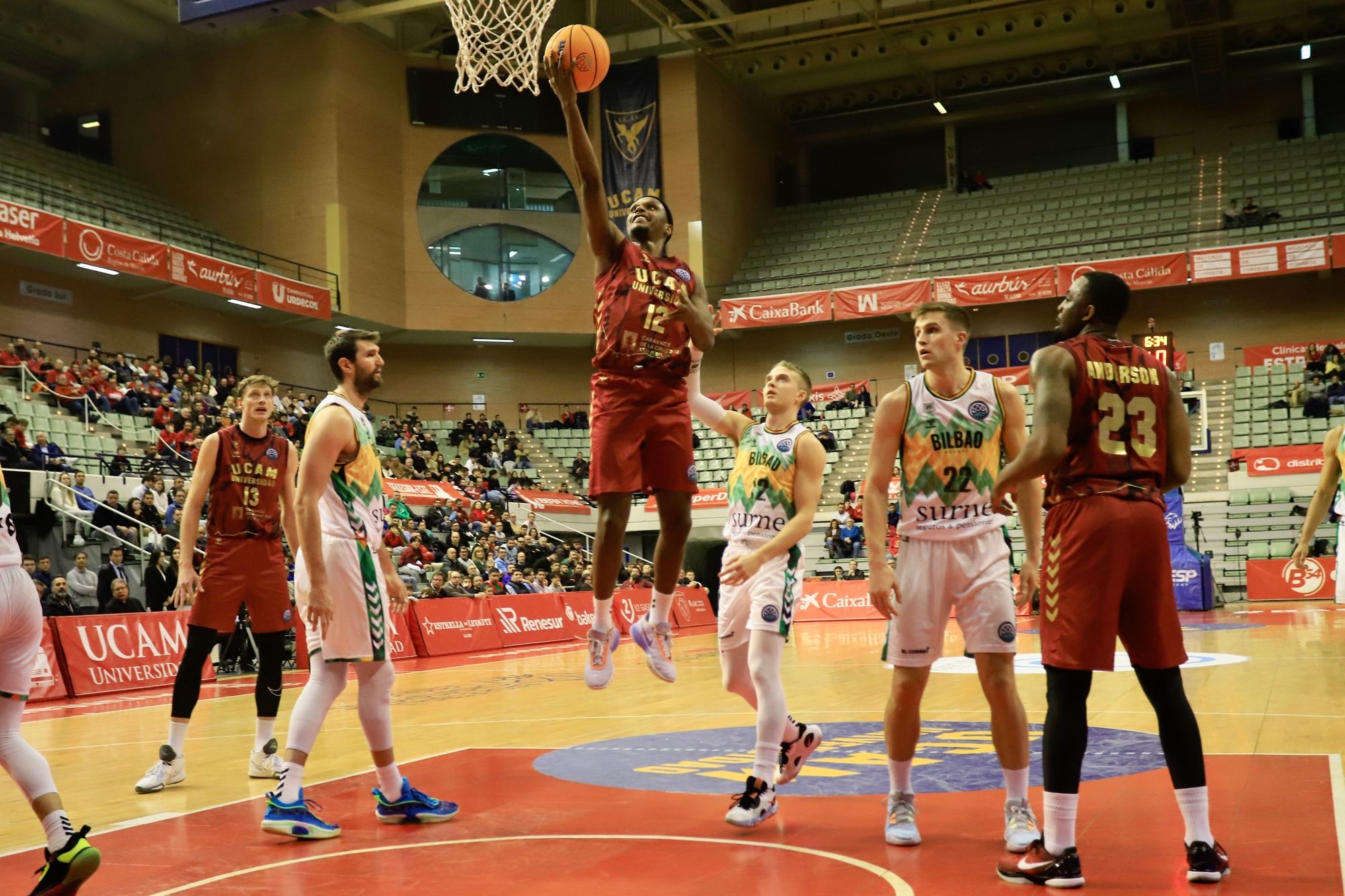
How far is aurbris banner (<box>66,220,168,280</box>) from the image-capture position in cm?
2269

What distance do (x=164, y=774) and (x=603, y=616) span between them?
9.21 ft

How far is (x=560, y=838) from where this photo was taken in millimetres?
4926

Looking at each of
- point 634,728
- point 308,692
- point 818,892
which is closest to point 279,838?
point 308,692

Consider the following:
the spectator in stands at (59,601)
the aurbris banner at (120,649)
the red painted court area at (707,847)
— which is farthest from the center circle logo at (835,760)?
the spectator in stands at (59,601)

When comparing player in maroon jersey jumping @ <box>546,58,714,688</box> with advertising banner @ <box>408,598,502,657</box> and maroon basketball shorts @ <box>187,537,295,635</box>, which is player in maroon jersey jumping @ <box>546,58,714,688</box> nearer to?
maroon basketball shorts @ <box>187,537,295,635</box>

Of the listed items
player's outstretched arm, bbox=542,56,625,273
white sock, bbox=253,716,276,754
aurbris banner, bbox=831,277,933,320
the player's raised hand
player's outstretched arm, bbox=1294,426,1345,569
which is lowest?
white sock, bbox=253,716,276,754

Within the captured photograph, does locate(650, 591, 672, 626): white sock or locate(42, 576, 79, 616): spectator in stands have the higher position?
locate(650, 591, 672, 626): white sock

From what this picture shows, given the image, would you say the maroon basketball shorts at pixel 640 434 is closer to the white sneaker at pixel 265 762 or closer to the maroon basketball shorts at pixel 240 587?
the maroon basketball shorts at pixel 240 587

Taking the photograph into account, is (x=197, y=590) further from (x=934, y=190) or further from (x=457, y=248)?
(x=934, y=190)

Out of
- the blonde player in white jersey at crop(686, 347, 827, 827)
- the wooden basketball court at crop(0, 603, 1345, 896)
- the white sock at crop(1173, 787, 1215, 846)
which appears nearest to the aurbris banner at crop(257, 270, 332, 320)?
the wooden basketball court at crop(0, 603, 1345, 896)

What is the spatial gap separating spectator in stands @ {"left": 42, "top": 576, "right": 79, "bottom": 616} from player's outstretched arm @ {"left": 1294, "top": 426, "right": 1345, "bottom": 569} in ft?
37.7

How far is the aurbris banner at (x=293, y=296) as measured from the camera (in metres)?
26.9

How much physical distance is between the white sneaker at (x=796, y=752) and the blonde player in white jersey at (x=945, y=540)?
0.99 meters

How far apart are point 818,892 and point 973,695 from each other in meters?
5.91
